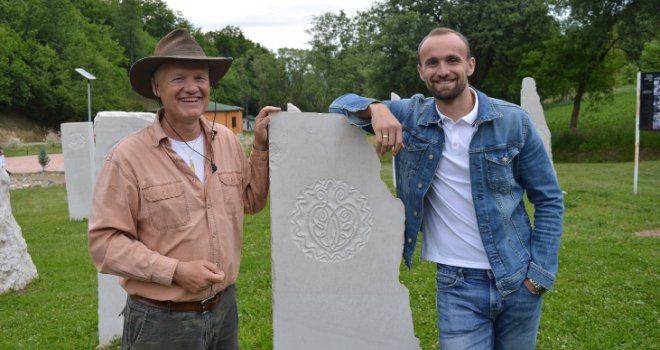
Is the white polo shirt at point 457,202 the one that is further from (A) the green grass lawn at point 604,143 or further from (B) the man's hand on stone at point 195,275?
(A) the green grass lawn at point 604,143

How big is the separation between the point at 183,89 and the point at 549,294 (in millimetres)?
4958

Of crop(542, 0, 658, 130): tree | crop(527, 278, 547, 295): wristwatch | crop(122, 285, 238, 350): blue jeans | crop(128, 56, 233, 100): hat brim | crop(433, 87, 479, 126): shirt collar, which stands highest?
crop(542, 0, 658, 130): tree

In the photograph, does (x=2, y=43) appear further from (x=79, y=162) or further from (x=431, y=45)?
(x=431, y=45)

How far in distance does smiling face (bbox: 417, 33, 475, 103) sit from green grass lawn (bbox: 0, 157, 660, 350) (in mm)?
2931

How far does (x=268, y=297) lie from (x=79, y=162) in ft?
27.2

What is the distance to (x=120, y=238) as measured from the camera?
2549mm

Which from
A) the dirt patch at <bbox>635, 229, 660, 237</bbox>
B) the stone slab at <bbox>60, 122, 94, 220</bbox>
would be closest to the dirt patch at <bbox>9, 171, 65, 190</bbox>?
the stone slab at <bbox>60, 122, 94, 220</bbox>

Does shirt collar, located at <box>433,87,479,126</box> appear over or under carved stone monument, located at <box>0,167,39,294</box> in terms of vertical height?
over

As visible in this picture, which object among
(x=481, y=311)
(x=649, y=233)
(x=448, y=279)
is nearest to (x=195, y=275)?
(x=448, y=279)

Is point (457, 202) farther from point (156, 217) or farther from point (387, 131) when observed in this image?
point (156, 217)

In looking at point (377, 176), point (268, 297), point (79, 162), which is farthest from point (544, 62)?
point (377, 176)

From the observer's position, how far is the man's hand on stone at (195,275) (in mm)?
2566

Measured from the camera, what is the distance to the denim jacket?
2789 millimetres

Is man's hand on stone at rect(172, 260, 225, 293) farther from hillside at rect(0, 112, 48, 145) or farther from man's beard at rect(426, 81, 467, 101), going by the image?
hillside at rect(0, 112, 48, 145)
